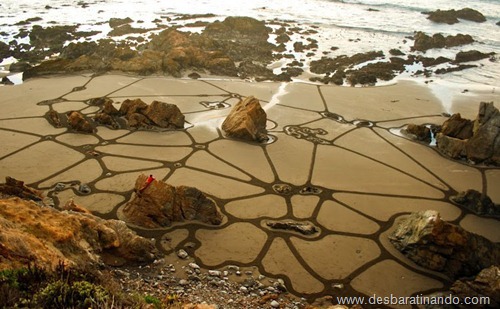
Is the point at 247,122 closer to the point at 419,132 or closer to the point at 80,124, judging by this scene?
the point at 80,124

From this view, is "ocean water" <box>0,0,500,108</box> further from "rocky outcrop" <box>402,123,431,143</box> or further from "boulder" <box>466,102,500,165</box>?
"boulder" <box>466,102,500,165</box>

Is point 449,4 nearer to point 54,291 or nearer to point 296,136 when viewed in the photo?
point 296,136

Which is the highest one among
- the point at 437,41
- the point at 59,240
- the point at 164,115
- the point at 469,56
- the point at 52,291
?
the point at 52,291

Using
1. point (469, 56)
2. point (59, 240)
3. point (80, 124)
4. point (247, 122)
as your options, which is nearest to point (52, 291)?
point (59, 240)

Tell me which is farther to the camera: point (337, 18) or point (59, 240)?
point (337, 18)

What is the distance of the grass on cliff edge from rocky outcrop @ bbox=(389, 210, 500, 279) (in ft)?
18.5

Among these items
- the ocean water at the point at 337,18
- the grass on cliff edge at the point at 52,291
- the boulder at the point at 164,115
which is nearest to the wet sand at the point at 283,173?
the boulder at the point at 164,115

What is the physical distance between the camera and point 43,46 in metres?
24.4

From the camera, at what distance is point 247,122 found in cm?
1267

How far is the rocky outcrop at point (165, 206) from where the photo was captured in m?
8.53

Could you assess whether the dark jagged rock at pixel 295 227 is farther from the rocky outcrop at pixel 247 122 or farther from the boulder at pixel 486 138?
Answer: the boulder at pixel 486 138

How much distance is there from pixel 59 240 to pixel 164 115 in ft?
25.9

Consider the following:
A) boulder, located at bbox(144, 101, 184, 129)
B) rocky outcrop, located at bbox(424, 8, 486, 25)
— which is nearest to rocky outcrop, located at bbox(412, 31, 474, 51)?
rocky outcrop, located at bbox(424, 8, 486, 25)

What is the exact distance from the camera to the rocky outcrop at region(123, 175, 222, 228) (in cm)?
853
